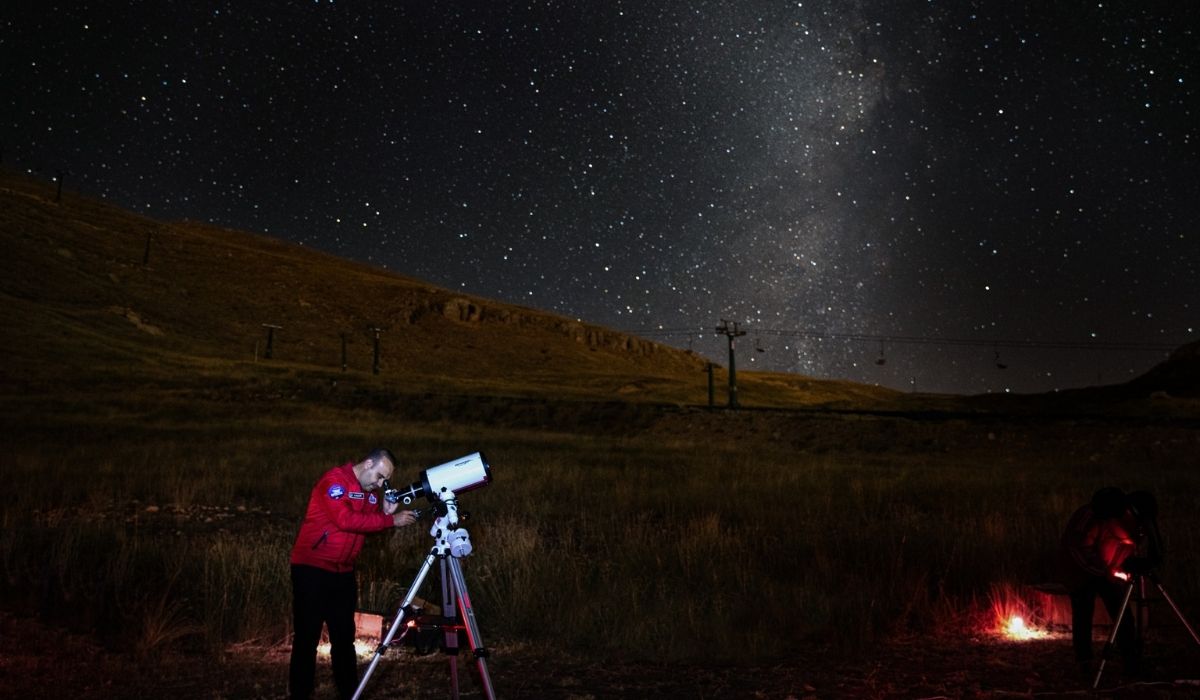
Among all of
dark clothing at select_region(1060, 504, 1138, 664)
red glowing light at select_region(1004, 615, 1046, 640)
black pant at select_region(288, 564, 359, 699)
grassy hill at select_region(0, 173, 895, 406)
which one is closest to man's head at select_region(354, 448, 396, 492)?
black pant at select_region(288, 564, 359, 699)

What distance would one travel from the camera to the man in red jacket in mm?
5492

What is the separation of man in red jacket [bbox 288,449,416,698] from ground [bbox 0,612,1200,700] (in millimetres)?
848

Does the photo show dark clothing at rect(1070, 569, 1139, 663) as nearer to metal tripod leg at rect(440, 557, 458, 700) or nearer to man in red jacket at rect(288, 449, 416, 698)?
metal tripod leg at rect(440, 557, 458, 700)

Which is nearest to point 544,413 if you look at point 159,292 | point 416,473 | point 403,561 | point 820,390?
point 416,473

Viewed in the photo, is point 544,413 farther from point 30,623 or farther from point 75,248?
point 75,248

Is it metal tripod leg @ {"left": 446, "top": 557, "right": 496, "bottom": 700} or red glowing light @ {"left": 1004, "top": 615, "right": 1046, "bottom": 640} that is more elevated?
metal tripod leg @ {"left": 446, "top": 557, "right": 496, "bottom": 700}

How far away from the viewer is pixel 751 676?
7180 mm

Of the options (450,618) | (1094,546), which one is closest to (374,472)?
(450,618)

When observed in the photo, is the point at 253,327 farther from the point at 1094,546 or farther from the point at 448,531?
the point at 1094,546

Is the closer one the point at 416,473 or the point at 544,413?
the point at 416,473

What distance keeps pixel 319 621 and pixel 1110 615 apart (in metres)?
6.07

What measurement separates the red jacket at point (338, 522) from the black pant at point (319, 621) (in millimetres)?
101

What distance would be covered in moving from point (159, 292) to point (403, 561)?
95632 mm

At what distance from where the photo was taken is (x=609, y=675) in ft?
23.6
